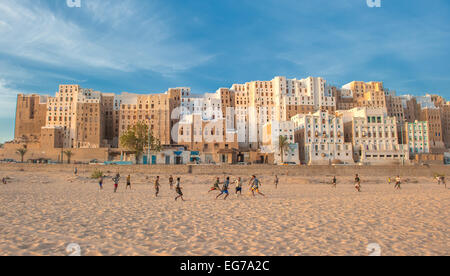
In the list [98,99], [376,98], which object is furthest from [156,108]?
[376,98]

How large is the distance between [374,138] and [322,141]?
14486mm

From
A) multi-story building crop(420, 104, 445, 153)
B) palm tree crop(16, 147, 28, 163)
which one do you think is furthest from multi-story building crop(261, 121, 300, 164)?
palm tree crop(16, 147, 28, 163)

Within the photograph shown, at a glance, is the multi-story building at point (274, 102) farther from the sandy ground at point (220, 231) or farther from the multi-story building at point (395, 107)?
the sandy ground at point (220, 231)

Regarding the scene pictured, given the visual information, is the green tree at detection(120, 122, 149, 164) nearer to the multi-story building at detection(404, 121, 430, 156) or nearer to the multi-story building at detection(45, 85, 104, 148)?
the multi-story building at detection(45, 85, 104, 148)

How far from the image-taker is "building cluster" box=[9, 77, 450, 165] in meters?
78.1

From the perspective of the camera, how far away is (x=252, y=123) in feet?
349

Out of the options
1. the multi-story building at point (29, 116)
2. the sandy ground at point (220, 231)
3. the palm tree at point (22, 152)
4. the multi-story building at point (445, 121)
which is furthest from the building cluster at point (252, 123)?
the sandy ground at point (220, 231)

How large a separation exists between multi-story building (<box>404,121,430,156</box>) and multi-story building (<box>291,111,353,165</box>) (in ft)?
67.2

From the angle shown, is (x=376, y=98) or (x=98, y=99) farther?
(x=376, y=98)

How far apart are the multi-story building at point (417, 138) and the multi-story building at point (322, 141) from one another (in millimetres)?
20488
